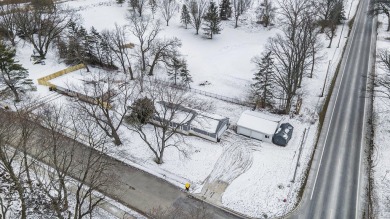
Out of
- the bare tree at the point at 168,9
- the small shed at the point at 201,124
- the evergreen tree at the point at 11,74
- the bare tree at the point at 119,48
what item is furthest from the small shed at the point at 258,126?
the bare tree at the point at 168,9

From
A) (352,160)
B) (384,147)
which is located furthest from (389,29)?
(352,160)

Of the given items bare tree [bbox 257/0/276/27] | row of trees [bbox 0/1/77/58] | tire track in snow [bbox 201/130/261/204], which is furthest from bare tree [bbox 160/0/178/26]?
tire track in snow [bbox 201/130/261/204]

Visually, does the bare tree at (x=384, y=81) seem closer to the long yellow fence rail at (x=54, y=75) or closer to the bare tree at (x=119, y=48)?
the bare tree at (x=119, y=48)

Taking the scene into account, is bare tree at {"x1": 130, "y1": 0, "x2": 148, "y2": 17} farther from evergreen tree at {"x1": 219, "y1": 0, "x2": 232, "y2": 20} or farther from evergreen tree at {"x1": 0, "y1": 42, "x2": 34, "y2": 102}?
evergreen tree at {"x1": 0, "y1": 42, "x2": 34, "y2": 102}

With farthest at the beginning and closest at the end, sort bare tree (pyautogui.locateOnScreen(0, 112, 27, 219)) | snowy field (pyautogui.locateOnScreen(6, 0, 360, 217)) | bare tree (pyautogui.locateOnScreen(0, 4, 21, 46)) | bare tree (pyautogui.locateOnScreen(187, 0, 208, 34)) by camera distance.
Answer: bare tree (pyautogui.locateOnScreen(187, 0, 208, 34))
bare tree (pyautogui.locateOnScreen(0, 4, 21, 46))
snowy field (pyautogui.locateOnScreen(6, 0, 360, 217))
bare tree (pyautogui.locateOnScreen(0, 112, 27, 219))

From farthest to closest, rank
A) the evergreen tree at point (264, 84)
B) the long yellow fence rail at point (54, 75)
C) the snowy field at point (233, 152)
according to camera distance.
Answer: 1. the long yellow fence rail at point (54, 75)
2. the evergreen tree at point (264, 84)
3. the snowy field at point (233, 152)

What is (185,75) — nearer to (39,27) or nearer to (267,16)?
(39,27)
